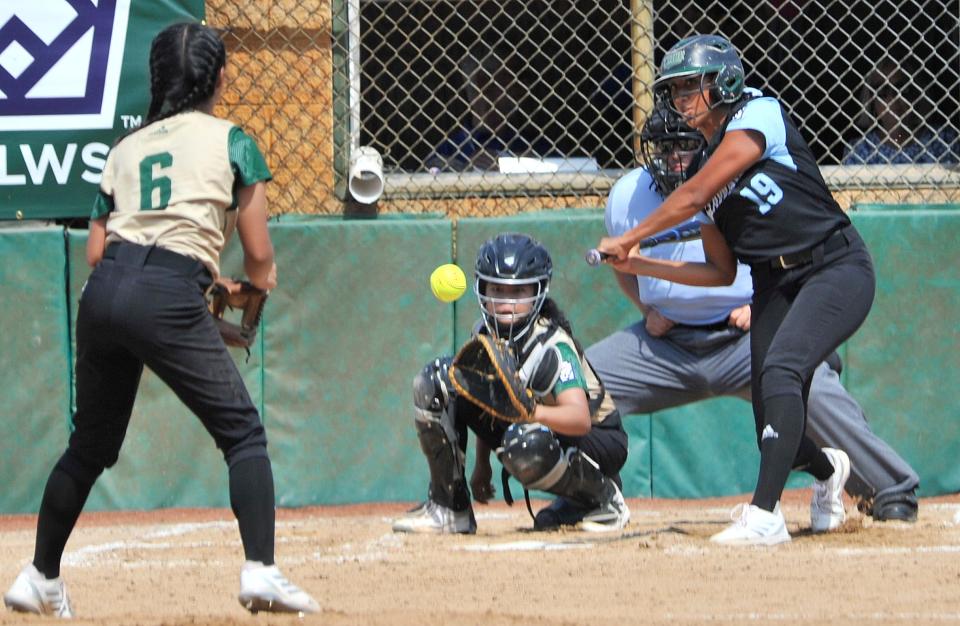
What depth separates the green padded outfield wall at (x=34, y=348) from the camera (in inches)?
265

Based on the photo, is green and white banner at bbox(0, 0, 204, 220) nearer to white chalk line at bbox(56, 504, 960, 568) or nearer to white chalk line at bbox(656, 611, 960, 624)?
white chalk line at bbox(56, 504, 960, 568)

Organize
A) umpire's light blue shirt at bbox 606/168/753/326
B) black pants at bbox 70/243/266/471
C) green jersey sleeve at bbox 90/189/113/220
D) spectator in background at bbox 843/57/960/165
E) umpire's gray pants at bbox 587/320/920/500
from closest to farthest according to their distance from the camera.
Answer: black pants at bbox 70/243/266/471 < green jersey sleeve at bbox 90/189/113/220 < umpire's gray pants at bbox 587/320/920/500 < umpire's light blue shirt at bbox 606/168/753/326 < spectator in background at bbox 843/57/960/165

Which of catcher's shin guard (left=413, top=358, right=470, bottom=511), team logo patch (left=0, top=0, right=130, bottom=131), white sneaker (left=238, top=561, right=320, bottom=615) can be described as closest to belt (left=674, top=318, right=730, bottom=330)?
catcher's shin guard (left=413, top=358, right=470, bottom=511)

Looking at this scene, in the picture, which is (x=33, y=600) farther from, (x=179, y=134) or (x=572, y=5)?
(x=572, y=5)

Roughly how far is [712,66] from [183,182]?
6.66 feet

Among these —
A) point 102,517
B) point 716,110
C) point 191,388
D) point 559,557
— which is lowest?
point 102,517

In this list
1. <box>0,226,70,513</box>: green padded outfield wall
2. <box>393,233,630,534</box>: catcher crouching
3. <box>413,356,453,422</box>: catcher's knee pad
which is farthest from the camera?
<box>0,226,70,513</box>: green padded outfield wall

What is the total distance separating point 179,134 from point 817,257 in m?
2.24

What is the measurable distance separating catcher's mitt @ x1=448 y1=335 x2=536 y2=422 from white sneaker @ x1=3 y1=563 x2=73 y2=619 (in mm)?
1718

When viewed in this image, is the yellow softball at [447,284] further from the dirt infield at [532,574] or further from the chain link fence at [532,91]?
the chain link fence at [532,91]

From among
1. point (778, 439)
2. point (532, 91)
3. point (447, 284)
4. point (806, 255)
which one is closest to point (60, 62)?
point (447, 284)

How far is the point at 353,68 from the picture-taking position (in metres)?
7.28

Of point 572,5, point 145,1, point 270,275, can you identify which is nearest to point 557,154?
point 572,5

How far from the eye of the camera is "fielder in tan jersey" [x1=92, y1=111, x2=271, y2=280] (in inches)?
146
